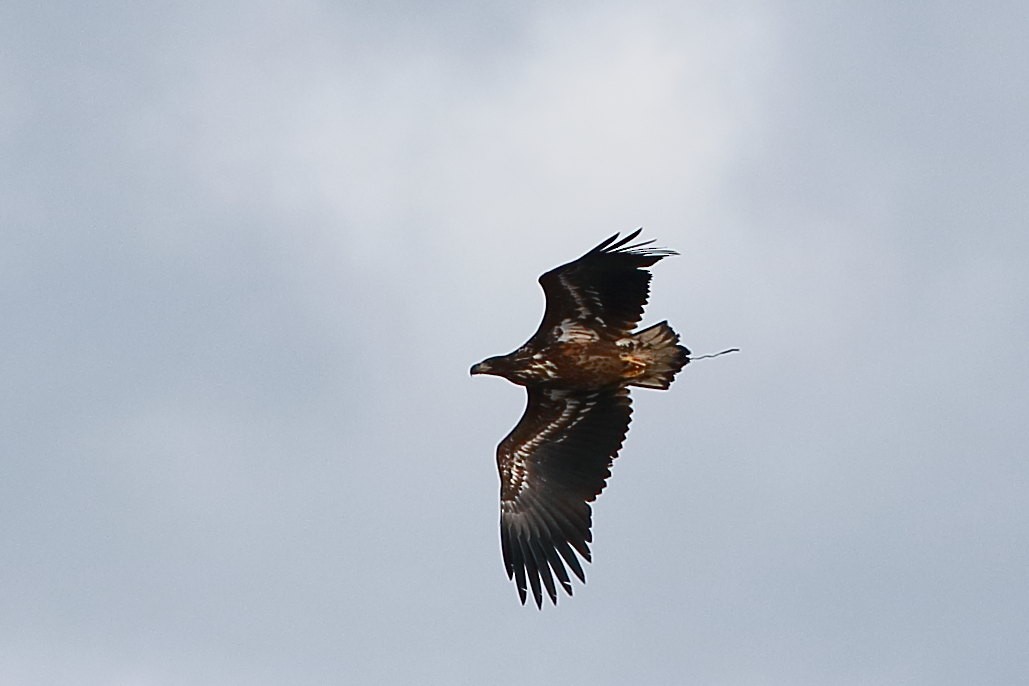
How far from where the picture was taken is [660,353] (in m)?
17.9

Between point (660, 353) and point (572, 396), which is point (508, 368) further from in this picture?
point (660, 353)

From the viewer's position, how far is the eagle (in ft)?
57.9

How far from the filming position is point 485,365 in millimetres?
Result: 18703

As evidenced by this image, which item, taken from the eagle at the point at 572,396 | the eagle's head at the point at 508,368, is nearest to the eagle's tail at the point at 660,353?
the eagle at the point at 572,396

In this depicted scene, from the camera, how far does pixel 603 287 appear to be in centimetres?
1764

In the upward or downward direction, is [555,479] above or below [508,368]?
below

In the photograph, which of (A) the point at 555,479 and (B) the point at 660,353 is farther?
(A) the point at 555,479

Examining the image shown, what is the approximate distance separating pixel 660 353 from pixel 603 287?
970 millimetres

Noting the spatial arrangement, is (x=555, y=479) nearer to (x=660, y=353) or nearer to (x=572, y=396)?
(x=572, y=396)

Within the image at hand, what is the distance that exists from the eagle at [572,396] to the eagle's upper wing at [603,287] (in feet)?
0.04

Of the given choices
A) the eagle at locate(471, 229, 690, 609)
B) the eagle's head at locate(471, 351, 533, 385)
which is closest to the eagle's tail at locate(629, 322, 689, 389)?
the eagle at locate(471, 229, 690, 609)

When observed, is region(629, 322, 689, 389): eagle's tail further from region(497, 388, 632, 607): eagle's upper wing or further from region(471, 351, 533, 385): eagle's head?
region(471, 351, 533, 385): eagle's head

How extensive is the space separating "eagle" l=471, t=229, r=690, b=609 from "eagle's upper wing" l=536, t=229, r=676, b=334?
11mm

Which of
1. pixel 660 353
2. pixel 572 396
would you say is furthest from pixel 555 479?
pixel 660 353
